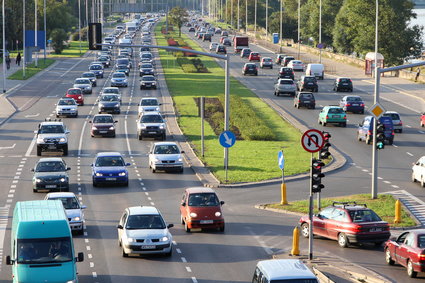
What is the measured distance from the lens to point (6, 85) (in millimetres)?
98938

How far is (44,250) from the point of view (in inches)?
987

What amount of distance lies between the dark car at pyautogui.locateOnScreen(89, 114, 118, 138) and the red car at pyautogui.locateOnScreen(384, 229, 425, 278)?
1390 inches

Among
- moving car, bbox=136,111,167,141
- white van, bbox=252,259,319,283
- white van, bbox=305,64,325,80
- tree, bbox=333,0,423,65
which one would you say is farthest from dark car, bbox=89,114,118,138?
tree, bbox=333,0,423,65

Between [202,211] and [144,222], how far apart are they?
4185mm

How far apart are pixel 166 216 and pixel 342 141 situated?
80.9 ft

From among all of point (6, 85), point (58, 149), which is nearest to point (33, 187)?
point (58, 149)

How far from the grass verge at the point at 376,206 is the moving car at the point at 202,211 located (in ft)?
17.4

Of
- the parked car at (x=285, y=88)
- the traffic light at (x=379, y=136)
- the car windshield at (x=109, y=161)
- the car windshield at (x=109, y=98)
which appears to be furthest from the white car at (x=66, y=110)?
the traffic light at (x=379, y=136)

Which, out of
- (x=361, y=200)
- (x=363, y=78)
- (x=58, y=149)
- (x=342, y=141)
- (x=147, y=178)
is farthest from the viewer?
(x=363, y=78)

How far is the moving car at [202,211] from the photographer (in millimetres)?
34844

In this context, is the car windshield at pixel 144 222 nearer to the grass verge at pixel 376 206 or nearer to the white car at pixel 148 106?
the grass verge at pixel 376 206

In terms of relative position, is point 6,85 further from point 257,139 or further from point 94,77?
point 257,139

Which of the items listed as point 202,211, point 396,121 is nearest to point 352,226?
point 202,211

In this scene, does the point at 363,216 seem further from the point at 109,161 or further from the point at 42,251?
the point at 109,161
